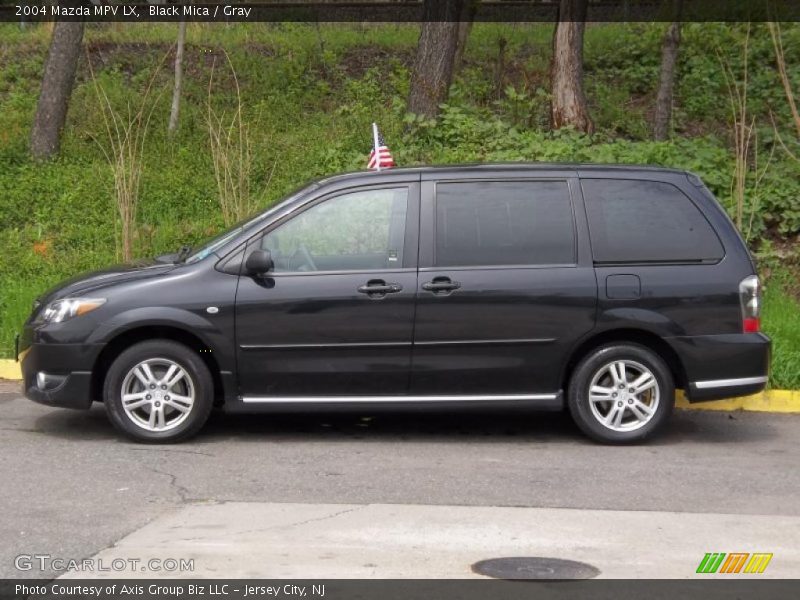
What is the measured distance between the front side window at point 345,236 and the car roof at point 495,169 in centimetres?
17

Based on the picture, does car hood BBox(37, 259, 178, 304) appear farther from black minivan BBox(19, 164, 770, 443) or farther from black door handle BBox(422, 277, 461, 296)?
black door handle BBox(422, 277, 461, 296)

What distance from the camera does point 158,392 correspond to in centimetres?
813

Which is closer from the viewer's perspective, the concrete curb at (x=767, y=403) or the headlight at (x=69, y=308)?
the headlight at (x=69, y=308)

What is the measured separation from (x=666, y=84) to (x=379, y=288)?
10.0 meters

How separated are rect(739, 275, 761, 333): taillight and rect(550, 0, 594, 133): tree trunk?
891 cm

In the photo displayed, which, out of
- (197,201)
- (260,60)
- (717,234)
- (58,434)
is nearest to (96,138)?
(197,201)

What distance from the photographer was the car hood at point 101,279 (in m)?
8.16

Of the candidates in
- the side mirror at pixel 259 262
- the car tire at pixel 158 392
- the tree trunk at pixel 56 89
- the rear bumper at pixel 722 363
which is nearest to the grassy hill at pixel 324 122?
the tree trunk at pixel 56 89

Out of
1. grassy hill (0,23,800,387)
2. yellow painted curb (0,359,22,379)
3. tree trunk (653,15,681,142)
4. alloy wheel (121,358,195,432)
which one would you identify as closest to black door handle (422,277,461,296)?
alloy wheel (121,358,195,432)

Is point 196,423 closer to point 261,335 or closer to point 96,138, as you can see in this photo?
point 261,335

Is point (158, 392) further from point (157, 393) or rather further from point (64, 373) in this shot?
point (64, 373)

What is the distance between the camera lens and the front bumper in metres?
8.05

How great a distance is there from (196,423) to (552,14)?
17.9 metres

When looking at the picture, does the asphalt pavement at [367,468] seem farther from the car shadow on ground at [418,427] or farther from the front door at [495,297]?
the front door at [495,297]
